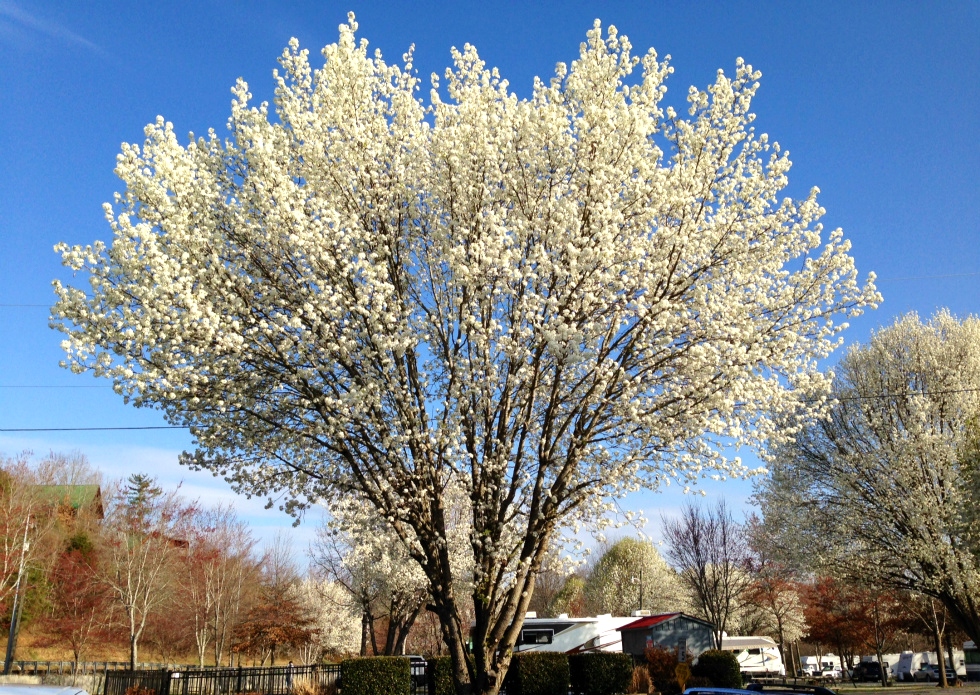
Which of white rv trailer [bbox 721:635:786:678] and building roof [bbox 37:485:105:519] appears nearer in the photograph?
white rv trailer [bbox 721:635:786:678]

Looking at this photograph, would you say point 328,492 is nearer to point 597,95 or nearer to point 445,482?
point 445,482

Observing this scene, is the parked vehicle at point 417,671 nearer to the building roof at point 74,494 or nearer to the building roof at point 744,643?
the building roof at point 744,643

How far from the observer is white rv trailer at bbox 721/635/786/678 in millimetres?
38969

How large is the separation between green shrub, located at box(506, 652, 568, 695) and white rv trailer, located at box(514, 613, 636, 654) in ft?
30.0

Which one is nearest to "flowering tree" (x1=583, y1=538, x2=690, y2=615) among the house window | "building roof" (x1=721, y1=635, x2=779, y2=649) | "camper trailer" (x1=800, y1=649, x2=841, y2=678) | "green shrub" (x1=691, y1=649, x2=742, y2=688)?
"camper trailer" (x1=800, y1=649, x2=841, y2=678)

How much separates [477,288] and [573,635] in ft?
87.7

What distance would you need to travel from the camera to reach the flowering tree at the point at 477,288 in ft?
33.9

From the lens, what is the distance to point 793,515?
27.1m

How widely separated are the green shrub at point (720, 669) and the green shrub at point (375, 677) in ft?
39.0

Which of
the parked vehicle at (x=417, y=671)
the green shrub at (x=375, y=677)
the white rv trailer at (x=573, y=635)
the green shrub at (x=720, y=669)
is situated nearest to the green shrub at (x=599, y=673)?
the green shrub at (x=720, y=669)

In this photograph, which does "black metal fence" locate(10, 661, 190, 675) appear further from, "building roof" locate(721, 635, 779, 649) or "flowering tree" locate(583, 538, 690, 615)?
"flowering tree" locate(583, 538, 690, 615)

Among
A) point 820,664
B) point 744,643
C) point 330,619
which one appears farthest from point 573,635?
point 820,664

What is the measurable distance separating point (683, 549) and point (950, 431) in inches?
705

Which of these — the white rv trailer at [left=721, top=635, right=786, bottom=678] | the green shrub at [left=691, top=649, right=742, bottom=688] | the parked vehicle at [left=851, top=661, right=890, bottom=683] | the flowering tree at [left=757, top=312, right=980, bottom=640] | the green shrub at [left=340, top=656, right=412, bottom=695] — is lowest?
the parked vehicle at [left=851, top=661, right=890, bottom=683]
